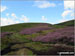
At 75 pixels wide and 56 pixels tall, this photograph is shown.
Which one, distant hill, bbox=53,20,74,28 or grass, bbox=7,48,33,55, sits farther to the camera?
grass, bbox=7,48,33,55

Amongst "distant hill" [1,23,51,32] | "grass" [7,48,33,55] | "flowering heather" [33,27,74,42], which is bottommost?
"grass" [7,48,33,55]

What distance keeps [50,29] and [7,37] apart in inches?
42.5

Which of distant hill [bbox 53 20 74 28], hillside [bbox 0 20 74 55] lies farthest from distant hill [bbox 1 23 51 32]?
distant hill [bbox 53 20 74 28]

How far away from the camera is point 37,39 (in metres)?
3.78

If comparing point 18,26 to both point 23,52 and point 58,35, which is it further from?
point 58,35

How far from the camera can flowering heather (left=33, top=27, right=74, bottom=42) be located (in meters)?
3.77

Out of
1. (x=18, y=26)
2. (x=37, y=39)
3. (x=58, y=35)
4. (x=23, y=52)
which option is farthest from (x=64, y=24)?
(x=23, y=52)

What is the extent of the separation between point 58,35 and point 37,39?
52 centimetres

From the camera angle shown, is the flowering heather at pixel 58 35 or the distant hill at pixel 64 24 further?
the flowering heather at pixel 58 35

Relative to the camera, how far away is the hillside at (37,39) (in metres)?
3.77

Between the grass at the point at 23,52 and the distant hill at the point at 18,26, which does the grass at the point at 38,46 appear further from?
the distant hill at the point at 18,26

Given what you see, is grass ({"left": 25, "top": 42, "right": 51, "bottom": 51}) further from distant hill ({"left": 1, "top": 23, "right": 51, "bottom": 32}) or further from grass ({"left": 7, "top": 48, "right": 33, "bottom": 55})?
distant hill ({"left": 1, "top": 23, "right": 51, "bottom": 32})

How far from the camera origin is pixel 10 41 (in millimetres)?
3799

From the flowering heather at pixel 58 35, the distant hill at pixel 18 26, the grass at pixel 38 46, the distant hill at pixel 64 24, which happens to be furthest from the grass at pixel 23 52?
the distant hill at pixel 64 24
